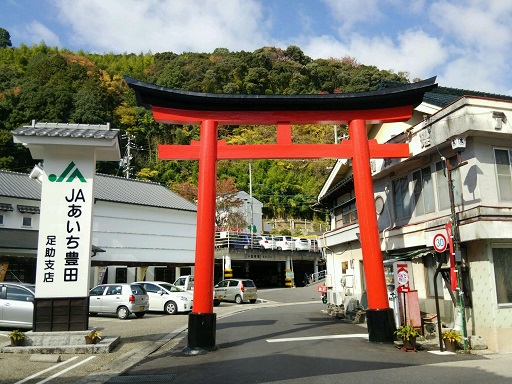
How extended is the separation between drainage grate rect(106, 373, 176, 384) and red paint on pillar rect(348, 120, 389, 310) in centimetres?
582

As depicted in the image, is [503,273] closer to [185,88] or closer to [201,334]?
[201,334]

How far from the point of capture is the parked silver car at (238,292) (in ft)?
99.9

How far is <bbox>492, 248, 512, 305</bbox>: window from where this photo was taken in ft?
35.7

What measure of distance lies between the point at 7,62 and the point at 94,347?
82.0m

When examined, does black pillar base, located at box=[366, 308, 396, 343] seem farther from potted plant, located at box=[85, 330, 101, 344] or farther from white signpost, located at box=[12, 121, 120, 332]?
white signpost, located at box=[12, 121, 120, 332]

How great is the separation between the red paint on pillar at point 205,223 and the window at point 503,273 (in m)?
7.17

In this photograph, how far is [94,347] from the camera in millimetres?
10719

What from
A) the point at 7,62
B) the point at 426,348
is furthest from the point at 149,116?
the point at 426,348

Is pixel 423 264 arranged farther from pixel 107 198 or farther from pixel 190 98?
pixel 107 198

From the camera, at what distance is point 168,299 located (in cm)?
2289

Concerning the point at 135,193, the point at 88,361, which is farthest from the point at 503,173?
the point at 135,193

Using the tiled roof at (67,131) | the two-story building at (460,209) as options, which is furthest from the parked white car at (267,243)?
the tiled roof at (67,131)

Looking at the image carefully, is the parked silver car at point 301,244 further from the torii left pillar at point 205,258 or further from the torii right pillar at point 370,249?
the torii left pillar at point 205,258

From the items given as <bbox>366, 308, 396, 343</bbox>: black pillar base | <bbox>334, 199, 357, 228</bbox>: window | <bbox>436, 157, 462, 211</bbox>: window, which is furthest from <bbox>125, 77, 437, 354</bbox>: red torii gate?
<bbox>334, 199, 357, 228</bbox>: window
